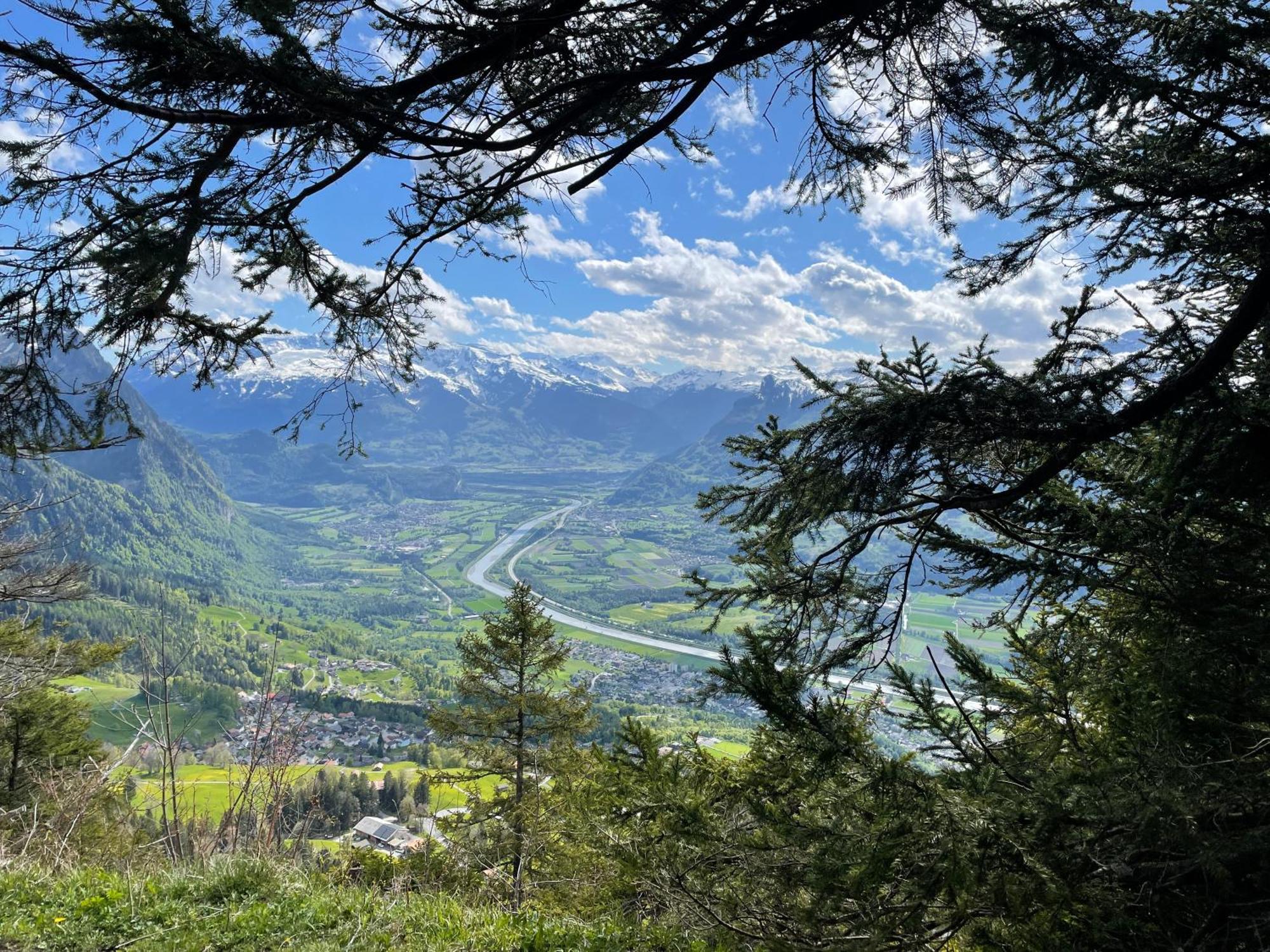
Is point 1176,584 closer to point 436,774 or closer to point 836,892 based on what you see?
point 836,892

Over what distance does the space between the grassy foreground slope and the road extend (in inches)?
852

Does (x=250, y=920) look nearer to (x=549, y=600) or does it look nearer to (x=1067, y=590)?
(x=1067, y=590)

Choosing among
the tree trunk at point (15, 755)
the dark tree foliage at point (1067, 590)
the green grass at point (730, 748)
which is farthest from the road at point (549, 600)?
the dark tree foliage at point (1067, 590)

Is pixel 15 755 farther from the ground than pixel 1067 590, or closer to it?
closer to it

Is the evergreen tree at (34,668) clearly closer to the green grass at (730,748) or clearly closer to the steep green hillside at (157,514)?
the green grass at (730,748)

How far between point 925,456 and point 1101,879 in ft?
4.56

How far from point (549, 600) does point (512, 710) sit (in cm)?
7228

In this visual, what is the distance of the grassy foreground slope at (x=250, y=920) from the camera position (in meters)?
2.99

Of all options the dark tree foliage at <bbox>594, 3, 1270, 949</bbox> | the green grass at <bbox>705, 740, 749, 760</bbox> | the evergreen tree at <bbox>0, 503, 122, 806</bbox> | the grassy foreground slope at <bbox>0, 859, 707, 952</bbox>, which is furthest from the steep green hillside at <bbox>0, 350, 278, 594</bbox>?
the dark tree foliage at <bbox>594, 3, 1270, 949</bbox>

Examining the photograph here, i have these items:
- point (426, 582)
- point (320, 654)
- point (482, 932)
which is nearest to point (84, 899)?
point (482, 932)

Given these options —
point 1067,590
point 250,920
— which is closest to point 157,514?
point 250,920

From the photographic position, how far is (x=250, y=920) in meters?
3.18

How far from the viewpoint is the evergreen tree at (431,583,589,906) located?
9250 mm

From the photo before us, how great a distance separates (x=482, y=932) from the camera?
125 inches
